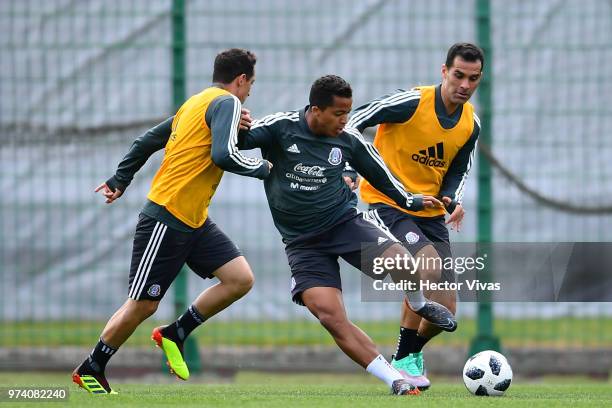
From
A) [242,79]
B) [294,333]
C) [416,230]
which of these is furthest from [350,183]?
[294,333]

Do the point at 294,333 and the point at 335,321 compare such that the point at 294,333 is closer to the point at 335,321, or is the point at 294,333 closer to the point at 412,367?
the point at 412,367

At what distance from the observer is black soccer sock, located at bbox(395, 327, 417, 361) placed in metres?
8.02

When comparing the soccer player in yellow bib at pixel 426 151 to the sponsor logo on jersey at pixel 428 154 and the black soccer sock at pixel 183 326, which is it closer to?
the sponsor logo on jersey at pixel 428 154

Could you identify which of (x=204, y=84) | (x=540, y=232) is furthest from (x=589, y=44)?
A: (x=204, y=84)

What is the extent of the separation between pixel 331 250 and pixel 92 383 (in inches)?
62.6

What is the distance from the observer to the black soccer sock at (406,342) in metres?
8.02

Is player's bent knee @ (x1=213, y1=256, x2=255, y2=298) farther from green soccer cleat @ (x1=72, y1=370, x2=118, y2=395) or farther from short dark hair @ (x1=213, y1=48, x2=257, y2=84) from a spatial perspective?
short dark hair @ (x1=213, y1=48, x2=257, y2=84)

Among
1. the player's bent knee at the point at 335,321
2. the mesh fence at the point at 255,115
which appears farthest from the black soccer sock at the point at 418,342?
the mesh fence at the point at 255,115

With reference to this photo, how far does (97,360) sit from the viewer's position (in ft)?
24.3

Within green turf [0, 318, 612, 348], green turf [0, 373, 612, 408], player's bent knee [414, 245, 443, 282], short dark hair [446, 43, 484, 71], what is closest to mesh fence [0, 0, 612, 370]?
green turf [0, 318, 612, 348]

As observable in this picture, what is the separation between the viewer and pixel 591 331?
10328 mm

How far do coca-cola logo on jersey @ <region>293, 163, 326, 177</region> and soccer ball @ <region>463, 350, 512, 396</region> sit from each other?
1409 millimetres

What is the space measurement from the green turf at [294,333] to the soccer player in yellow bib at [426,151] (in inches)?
89.5

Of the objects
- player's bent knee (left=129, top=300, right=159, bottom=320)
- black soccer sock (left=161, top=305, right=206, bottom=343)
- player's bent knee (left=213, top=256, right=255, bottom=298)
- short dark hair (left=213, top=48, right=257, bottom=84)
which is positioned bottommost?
black soccer sock (left=161, top=305, right=206, bottom=343)
